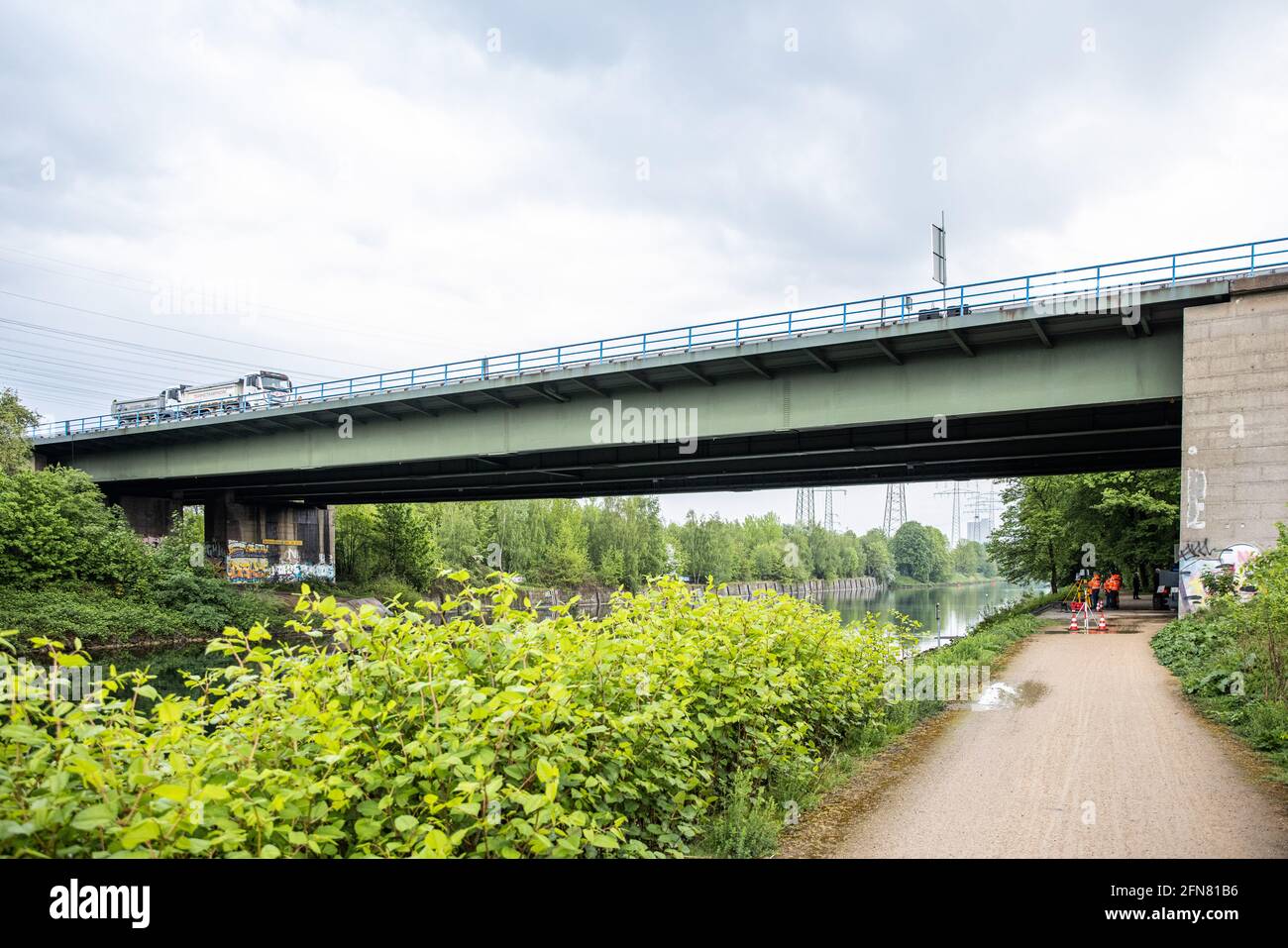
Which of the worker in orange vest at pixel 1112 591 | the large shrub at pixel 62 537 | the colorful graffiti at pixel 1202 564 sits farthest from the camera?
the large shrub at pixel 62 537

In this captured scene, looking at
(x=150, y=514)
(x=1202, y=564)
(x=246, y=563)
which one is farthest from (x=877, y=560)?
(x=1202, y=564)

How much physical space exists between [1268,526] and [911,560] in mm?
150768

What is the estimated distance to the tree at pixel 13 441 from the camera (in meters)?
40.8

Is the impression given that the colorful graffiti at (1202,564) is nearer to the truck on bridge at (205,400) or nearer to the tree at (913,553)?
the truck on bridge at (205,400)

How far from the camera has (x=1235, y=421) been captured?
19.0 m

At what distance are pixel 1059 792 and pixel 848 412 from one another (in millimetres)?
16703

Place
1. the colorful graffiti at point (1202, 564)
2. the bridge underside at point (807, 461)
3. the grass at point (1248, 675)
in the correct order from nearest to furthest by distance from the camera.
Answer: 1. the grass at point (1248, 675)
2. the colorful graffiti at point (1202, 564)
3. the bridge underside at point (807, 461)

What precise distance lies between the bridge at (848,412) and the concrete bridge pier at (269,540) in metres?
6.98

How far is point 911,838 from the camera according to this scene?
6.80 metres

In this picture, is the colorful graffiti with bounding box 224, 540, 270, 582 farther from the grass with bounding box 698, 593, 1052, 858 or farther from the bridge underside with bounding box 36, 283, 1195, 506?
the grass with bounding box 698, 593, 1052, 858

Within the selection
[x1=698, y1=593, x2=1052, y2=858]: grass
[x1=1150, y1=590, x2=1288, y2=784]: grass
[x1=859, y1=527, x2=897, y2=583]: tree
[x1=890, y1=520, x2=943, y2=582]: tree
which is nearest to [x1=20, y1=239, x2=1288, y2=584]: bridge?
[x1=1150, y1=590, x2=1288, y2=784]: grass

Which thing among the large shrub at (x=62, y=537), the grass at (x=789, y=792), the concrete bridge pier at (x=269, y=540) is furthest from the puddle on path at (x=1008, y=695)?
the concrete bridge pier at (x=269, y=540)
